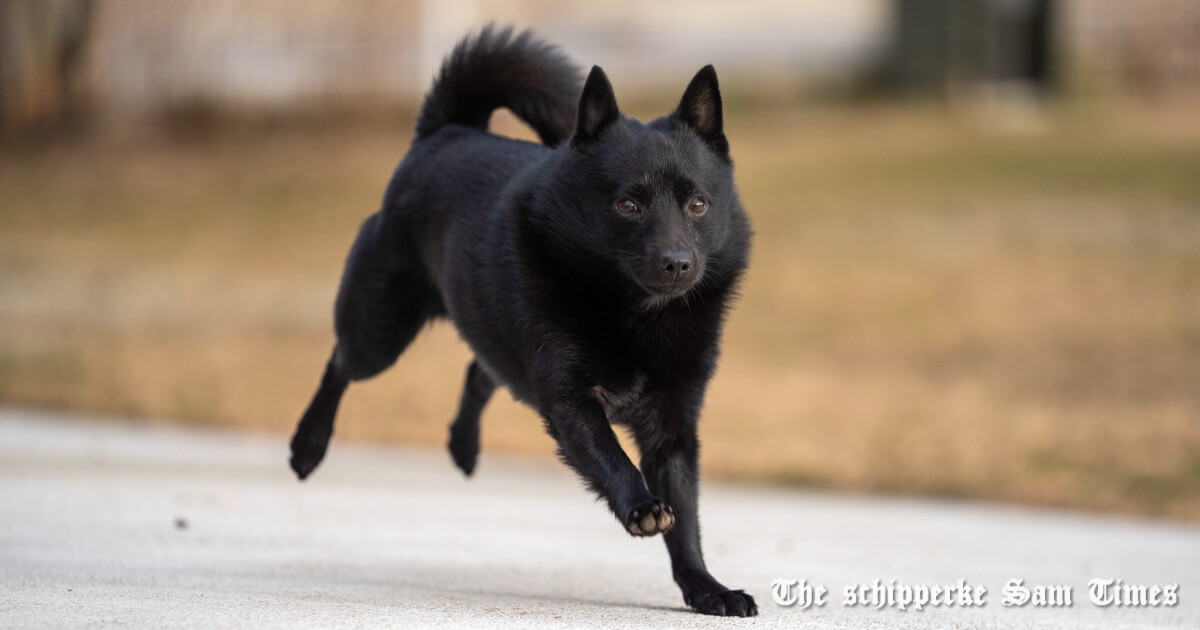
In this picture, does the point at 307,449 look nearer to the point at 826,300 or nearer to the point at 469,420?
the point at 469,420

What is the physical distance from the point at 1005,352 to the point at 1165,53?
8.14 metres

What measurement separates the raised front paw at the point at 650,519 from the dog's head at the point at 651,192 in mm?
558

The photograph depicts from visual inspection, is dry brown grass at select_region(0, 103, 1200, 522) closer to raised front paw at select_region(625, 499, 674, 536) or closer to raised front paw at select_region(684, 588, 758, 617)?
raised front paw at select_region(684, 588, 758, 617)

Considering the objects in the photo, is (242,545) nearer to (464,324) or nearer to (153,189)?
(464,324)

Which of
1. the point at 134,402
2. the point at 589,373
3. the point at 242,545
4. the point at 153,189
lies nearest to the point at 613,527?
the point at 242,545

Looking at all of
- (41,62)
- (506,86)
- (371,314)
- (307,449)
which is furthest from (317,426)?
(41,62)

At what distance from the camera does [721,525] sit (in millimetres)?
6293

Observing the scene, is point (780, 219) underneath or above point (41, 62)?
underneath

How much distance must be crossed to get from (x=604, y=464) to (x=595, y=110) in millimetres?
956

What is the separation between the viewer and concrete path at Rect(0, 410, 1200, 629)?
3.48 metres

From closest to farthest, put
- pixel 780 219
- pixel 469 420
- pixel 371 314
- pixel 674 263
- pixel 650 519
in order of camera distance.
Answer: pixel 650 519, pixel 674 263, pixel 371 314, pixel 469 420, pixel 780 219

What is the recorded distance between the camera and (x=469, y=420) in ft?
16.3

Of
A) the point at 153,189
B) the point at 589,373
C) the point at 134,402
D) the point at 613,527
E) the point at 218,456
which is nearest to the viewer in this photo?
the point at 589,373

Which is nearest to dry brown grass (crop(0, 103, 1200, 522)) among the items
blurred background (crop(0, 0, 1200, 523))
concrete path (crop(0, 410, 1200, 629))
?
blurred background (crop(0, 0, 1200, 523))
